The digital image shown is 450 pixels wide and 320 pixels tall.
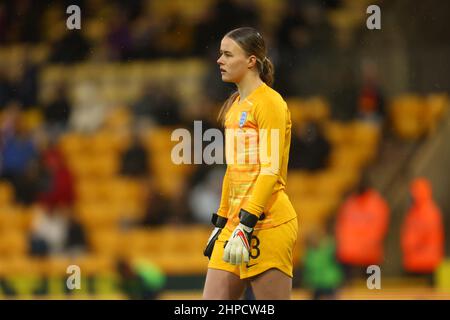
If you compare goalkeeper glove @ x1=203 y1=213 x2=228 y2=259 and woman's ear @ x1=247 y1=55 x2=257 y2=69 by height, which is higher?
woman's ear @ x1=247 y1=55 x2=257 y2=69

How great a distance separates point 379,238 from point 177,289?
7.73 feet

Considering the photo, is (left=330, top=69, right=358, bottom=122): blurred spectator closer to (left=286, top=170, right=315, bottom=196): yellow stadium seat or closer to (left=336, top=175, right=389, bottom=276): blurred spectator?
(left=286, top=170, right=315, bottom=196): yellow stadium seat

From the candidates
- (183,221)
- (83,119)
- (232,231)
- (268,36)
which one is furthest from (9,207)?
(232,231)

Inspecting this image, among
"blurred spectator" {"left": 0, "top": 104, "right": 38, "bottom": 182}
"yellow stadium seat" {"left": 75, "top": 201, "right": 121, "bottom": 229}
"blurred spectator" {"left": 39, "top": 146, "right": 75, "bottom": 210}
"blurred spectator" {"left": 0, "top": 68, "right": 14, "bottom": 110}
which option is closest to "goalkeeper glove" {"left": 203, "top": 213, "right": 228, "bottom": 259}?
"blurred spectator" {"left": 39, "top": 146, "right": 75, "bottom": 210}

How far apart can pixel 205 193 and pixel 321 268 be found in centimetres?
218

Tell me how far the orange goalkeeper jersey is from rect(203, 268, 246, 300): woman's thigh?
24cm

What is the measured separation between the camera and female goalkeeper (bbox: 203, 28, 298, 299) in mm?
5328

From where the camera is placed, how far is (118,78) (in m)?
15.6

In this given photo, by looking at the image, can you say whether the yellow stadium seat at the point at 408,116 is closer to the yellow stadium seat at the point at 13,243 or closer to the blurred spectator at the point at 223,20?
the blurred spectator at the point at 223,20

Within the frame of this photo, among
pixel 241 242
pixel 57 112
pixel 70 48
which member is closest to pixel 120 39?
pixel 70 48

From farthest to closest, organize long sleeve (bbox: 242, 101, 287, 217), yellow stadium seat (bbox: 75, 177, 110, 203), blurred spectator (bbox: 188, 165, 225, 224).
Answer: yellow stadium seat (bbox: 75, 177, 110, 203) < blurred spectator (bbox: 188, 165, 225, 224) < long sleeve (bbox: 242, 101, 287, 217)

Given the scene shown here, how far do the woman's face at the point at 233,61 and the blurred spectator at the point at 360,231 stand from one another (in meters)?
7.15

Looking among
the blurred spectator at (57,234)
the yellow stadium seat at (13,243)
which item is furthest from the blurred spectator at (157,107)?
the yellow stadium seat at (13,243)
